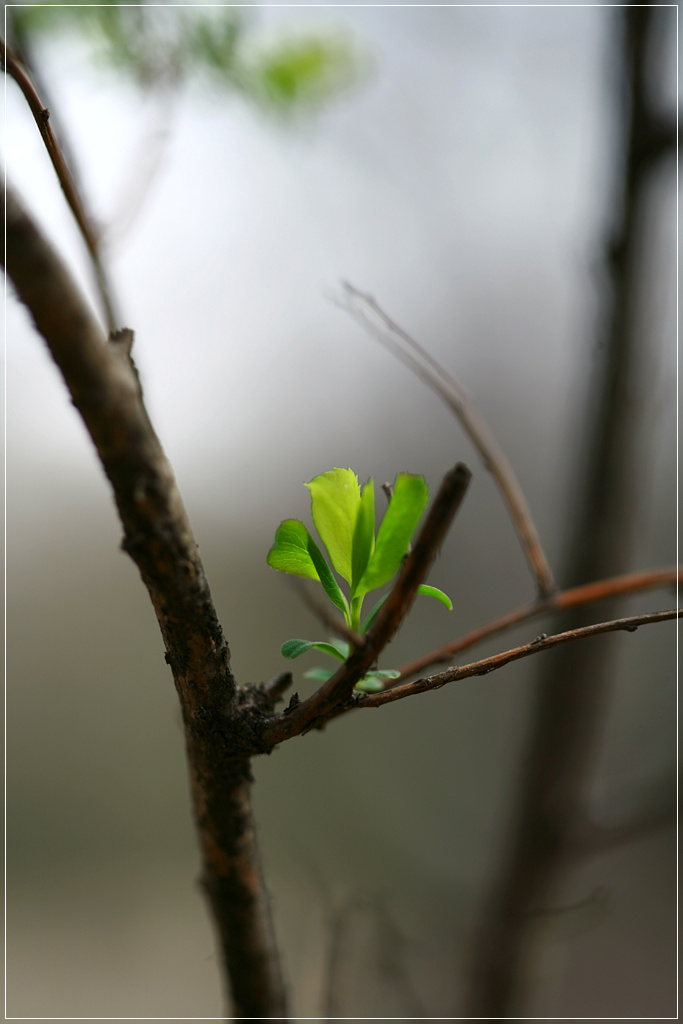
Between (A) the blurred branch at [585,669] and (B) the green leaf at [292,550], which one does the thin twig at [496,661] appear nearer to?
(B) the green leaf at [292,550]

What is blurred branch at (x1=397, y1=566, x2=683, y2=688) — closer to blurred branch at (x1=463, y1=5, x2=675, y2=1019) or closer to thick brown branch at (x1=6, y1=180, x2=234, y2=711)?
thick brown branch at (x1=6, y1=180, x2=234, y2=711)

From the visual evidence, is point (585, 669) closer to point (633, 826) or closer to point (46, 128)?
point (633, 826)

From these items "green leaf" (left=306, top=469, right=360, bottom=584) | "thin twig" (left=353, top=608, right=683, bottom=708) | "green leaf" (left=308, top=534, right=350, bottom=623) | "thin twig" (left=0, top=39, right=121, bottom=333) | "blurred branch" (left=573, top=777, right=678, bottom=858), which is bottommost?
"blurred branch" (left=573, top=777, right=678, bottom=858)

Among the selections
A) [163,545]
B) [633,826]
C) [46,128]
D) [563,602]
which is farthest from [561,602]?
[633,826]

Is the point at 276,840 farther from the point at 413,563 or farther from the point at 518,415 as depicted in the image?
the point at 413,563

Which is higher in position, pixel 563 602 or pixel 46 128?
pixel 46 128

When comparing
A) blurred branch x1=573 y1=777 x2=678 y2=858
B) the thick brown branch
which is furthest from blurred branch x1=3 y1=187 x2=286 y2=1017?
blurred branch x1=573 y1=777 x2=678 y2=858

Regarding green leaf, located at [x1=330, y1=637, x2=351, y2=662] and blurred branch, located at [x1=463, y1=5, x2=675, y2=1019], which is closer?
green leaf, located at [x1=330, y1=637, x2=351, y2=662]
